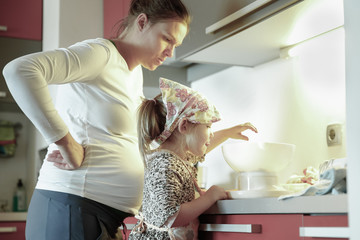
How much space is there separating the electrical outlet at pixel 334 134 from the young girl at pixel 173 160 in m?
0.45

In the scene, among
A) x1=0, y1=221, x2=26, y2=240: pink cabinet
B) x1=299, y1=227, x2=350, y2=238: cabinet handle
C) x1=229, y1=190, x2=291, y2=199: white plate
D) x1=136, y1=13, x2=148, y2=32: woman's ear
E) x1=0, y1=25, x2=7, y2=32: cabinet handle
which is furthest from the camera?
x1=0, y1=25, x2=7, y2=32: cabinet handle

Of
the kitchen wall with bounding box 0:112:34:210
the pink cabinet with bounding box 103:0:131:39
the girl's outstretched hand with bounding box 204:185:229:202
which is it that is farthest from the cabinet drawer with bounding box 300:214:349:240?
the kitchen wall with bounding box 0:112:34:210

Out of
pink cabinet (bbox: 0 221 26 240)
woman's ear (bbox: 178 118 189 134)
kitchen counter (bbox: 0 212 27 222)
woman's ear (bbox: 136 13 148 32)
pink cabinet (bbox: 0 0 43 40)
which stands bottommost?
pink cabinet (bbox: 0 221 26 240)

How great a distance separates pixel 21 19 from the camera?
11.0 ft

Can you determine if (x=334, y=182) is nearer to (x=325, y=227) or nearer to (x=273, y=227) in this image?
(x=325, y=227)

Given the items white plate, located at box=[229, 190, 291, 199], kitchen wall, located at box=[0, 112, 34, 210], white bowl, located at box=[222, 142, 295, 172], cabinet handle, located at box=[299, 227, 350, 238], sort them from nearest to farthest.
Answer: cabinet handle, located at box=[299, 227, 350, 238], white plate, located at box=[229, 190, 291, 199], white bowl, located at box=[222, 142, 295, 172], kitchen wall, located at box=[0, 112, 34, 210]

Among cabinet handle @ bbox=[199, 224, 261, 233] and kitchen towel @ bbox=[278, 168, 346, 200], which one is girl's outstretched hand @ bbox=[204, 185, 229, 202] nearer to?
cabinet handle @ bbox=[199, 224, 261, 233]

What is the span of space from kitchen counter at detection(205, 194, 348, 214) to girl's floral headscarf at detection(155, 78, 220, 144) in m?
0.26

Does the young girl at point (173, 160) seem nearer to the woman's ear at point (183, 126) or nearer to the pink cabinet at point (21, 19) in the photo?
the woman's ear at point (183, 126)

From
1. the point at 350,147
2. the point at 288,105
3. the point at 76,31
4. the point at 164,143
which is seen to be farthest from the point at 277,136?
the point at 76,31

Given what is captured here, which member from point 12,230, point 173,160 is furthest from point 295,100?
point 12,230

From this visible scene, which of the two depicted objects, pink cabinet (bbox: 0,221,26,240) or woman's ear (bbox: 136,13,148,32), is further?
pink cabinet (bbox: 0,221,26,240)

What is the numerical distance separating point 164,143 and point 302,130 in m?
0.58

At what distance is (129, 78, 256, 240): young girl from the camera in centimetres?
141
